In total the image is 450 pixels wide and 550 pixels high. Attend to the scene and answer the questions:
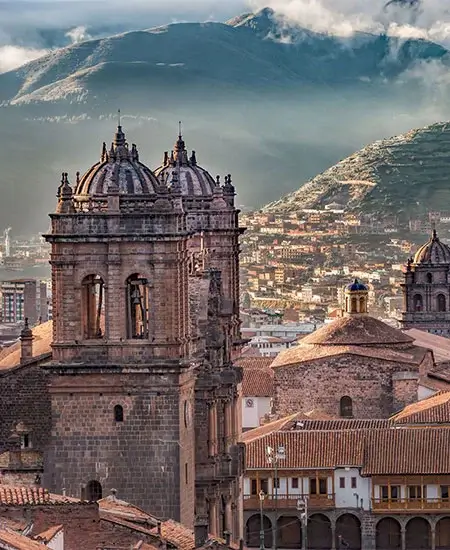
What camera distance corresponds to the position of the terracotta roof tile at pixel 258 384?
116938mm

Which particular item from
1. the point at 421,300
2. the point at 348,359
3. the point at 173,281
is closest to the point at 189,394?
the point at 173,281

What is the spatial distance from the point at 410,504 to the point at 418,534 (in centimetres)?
173

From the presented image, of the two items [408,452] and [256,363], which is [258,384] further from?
[408,452]

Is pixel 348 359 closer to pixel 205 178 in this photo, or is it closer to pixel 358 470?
pixel 358 470

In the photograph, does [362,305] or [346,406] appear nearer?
[346,406]

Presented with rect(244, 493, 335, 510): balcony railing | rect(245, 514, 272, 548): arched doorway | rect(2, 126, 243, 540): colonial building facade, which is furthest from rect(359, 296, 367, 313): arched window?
rect(2, 126, 243, 540): colonial building facade

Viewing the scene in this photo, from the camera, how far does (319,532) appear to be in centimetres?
9931

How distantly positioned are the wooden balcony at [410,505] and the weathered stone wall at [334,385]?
14.2 meters

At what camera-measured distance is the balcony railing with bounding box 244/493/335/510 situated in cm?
9581

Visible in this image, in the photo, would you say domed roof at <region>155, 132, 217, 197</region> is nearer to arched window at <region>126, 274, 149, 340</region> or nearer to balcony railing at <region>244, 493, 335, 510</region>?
arched window at <region>126, 274, 149, 340</region>

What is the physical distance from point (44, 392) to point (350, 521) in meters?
36.5

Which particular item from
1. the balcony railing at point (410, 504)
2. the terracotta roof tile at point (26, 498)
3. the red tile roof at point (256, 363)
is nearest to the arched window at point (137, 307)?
the terracotta roof tile at point (26, 498)

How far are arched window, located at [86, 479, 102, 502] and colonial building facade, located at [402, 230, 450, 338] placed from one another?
93183 millimetres

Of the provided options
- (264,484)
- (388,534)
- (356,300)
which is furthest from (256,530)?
(356,300)
